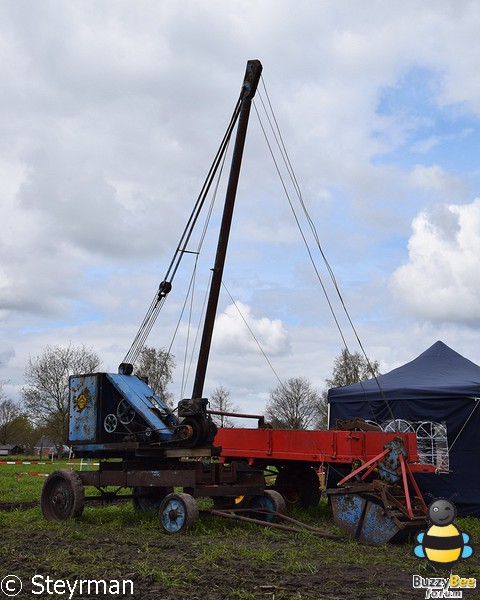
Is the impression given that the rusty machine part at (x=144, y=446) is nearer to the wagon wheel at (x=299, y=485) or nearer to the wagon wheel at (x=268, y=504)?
the wagon wheel at (x=268, y=504)

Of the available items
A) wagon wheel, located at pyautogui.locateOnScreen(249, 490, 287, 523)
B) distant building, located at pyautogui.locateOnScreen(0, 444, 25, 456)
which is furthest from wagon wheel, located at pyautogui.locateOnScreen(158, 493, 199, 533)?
distant building, located at pyautogui.locateOnScreen(0, 444, 25, 456)

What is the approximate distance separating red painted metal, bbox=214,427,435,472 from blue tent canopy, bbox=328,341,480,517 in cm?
189

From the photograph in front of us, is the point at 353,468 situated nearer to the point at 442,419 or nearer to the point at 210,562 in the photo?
the point at 442,419

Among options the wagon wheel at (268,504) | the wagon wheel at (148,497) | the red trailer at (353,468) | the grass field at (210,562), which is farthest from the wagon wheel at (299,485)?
the wagon wheel at (148,497)

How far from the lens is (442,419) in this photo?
1461 cm

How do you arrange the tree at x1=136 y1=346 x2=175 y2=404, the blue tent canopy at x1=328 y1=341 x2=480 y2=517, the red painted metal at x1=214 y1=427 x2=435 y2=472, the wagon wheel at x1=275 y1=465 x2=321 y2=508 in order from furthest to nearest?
the tree at x1=136 y1=346 x2=175 y2=404 < the blue tent canopy at x1=328 y1=341 x2=480 y2=517 < the wagon wheel at x1=275 y1=465 x2=321 y2=508 < the red painted metal at x1=214 y1=427 x2=435 y2=472

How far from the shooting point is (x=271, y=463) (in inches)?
550

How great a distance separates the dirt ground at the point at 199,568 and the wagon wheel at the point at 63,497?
1.62 meters

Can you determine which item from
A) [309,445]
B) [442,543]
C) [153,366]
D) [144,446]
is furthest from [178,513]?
[153,366]

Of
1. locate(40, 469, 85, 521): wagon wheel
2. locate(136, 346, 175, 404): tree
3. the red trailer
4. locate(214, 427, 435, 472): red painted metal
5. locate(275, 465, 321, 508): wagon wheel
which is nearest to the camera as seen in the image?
the red trailer

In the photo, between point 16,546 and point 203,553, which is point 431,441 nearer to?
point 203,553

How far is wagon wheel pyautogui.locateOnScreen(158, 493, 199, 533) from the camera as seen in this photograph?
10.5 metres

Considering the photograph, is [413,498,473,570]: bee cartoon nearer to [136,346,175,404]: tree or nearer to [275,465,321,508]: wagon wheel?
[275,465,321,508]: wagon wheel

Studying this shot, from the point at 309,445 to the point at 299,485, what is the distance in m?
1.77
